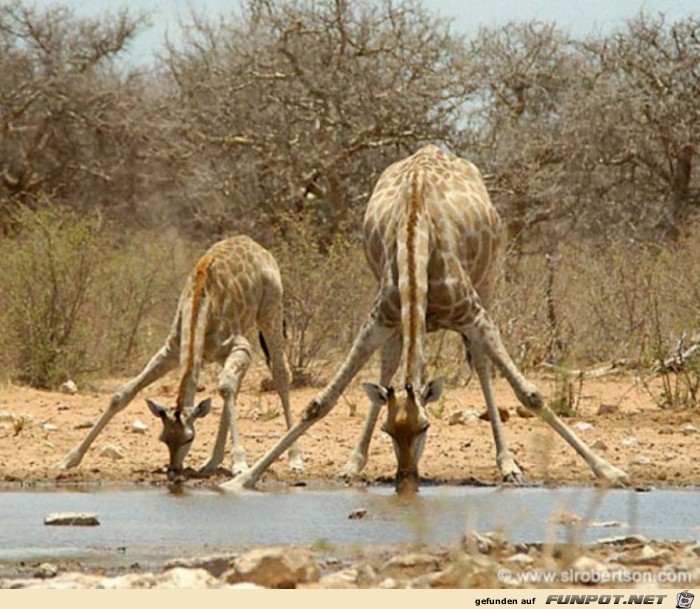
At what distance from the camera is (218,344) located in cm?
1284

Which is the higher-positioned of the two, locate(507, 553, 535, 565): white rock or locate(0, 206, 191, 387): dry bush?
locate(0, 206, 191, 387): dry bush

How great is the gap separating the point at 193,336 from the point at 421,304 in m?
2.23

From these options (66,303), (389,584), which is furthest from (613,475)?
(66,303)

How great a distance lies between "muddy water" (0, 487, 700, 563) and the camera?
27.6 feet

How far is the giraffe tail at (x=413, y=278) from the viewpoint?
10.3 m

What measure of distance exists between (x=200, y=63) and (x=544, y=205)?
675 centimetres

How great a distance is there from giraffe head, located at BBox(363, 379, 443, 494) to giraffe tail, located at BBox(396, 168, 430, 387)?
100 millimetres

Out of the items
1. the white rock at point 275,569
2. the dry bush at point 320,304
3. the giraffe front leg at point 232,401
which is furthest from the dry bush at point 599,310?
the white rock at point 275,569

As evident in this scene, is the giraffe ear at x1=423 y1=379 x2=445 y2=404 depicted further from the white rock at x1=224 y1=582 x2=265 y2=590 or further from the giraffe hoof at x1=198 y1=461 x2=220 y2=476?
the white rock at x1=224 y1=582 x2=265 y2=590

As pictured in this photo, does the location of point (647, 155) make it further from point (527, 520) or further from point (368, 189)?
point (527, 520)

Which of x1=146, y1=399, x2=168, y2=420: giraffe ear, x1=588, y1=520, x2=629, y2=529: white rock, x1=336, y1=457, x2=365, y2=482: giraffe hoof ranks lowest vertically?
x1=588, y1=520, x2=629, y2=529: white rock

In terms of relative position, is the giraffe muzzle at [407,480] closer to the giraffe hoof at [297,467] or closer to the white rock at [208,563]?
the giraffe hoof at [297,467]

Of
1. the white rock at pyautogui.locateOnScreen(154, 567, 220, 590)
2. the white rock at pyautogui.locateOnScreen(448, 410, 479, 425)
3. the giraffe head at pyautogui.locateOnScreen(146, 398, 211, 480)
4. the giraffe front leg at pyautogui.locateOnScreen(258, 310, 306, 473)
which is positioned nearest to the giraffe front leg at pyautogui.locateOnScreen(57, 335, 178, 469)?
the giraffe head at pyautogui.locateOnScreen(146, 398, 211, 480)

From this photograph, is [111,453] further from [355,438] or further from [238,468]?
[355,438]
